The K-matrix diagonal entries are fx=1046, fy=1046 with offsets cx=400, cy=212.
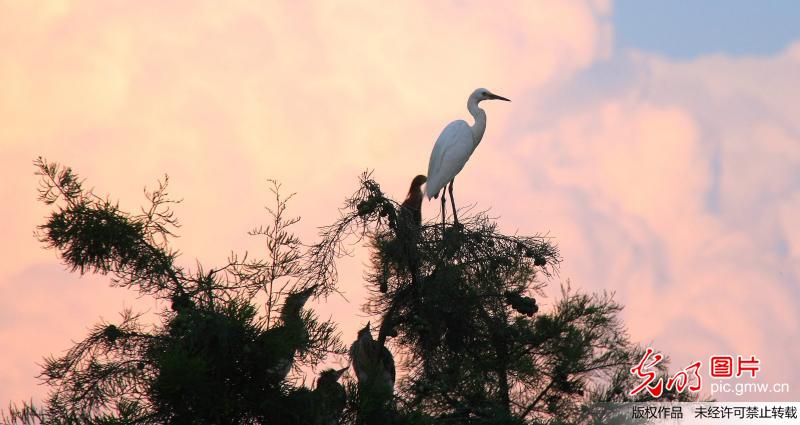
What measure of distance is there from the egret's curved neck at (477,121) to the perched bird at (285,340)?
4.97 meters

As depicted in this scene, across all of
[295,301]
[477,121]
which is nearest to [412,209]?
[295,301]

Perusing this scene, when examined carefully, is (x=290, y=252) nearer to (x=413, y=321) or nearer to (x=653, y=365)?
(x=413, y=321)

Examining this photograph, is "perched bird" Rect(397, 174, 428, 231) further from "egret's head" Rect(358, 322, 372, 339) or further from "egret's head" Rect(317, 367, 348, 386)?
"egret's head" Rect(317, 367, 348, 386)

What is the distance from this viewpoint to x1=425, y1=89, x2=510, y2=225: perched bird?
9523 mm

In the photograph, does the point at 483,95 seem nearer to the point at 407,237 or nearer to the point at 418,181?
the point at 418,181

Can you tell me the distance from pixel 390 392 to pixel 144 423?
1207 millimetres

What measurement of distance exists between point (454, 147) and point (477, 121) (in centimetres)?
50

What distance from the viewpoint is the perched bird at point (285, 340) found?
15.6 feet

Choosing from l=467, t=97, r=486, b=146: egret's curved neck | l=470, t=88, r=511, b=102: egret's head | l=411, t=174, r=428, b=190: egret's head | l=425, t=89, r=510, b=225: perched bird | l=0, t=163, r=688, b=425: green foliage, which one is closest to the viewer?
l=0, t=163, r=688, b=425: green foliage

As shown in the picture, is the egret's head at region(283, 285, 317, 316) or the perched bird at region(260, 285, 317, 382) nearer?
the perched bird at region(260, 285, 317, 382)

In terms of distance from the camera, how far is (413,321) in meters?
6.77

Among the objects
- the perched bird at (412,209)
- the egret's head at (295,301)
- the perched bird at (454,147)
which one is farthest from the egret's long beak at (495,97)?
the egret's head at (295,301)

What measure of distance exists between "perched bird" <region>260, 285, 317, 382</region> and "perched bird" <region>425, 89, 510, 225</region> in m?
4.03

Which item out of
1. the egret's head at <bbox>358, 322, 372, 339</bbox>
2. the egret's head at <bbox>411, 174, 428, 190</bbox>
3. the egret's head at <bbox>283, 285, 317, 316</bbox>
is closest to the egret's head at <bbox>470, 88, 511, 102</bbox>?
the egret's head at <bbox>411, 174, 428, 190</bbox>
